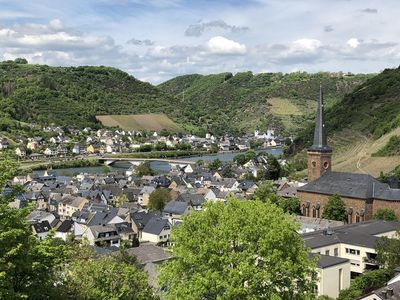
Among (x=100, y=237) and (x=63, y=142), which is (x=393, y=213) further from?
(x=63, y=142)

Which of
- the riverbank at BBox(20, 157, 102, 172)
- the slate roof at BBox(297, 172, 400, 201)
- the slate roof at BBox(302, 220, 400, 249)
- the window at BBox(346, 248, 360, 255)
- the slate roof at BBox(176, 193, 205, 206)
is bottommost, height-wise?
the riverbank at BBox(20, 157, 102, 172)

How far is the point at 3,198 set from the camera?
39.4 feet

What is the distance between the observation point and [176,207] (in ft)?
165

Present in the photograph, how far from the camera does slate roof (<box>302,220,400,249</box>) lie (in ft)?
104

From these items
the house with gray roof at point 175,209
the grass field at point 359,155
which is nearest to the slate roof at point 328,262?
the house with gray roof at point 175,209

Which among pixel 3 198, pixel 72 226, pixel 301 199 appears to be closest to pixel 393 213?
pixel 301 199

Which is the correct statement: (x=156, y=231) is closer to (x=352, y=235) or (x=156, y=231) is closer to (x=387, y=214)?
(x=352, y=235)

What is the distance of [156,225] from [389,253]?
1988cm

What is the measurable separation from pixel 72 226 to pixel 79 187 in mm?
24193

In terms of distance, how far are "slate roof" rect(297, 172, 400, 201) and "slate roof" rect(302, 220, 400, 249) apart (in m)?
6.08

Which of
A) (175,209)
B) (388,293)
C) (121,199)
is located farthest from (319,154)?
(388,293)

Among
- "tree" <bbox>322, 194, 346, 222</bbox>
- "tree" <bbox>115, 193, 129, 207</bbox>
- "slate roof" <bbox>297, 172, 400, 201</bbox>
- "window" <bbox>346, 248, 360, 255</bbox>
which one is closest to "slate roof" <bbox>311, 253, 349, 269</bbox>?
"window" <bbox>346, 248, 360, 255</bbox>

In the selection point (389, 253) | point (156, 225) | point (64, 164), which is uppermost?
point (389, 253)

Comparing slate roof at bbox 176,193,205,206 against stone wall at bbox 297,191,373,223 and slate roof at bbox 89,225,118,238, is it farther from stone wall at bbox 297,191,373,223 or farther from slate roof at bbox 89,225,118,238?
slate roof at bbox 89,225,118,238
